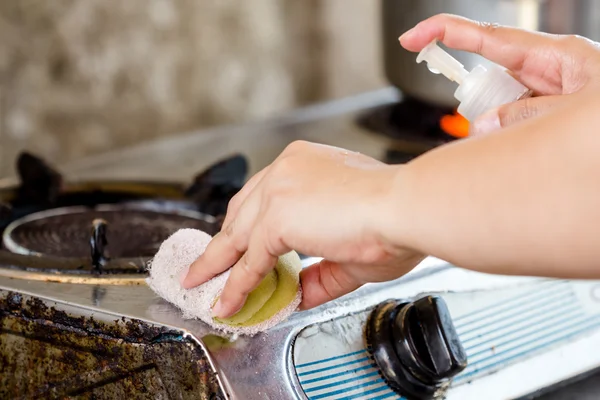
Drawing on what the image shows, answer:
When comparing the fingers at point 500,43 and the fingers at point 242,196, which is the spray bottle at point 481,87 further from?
the fingers at point 242,196

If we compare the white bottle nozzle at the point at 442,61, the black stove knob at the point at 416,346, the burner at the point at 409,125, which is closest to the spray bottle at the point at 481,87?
the white bottle nozzle at the point at 442,61

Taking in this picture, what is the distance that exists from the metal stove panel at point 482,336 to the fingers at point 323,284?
0.10ft

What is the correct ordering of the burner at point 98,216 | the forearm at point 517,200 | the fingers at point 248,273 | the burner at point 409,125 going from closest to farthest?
the forearm at point 517,200 < the fingers at point 248,273 < the burner at point 98,216 < the burner at point 409,125

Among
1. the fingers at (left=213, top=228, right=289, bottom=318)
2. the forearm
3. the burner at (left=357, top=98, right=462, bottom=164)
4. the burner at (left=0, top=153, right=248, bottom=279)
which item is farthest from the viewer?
the burner at (left=357, top=98, right=462, bottom=164)

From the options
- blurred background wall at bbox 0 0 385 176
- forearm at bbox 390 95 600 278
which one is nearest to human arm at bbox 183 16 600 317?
forearm at bbox 390 95 600 278

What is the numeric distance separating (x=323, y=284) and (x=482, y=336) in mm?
178

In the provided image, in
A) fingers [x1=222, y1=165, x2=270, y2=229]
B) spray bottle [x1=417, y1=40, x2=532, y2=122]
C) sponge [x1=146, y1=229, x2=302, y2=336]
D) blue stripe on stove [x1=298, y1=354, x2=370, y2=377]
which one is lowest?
blue stripe on stove [x1=298, y1=354, x2=370, y2=377]

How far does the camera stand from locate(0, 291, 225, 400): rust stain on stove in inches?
21.6

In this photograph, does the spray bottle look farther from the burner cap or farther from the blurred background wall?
the blurred background wall

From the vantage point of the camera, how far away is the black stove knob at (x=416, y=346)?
0.58 m

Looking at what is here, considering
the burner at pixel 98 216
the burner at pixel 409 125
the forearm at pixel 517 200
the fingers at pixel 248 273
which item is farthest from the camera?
the burner at pixel 409 125

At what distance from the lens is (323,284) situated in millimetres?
573

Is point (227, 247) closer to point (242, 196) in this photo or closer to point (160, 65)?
point (242, 196)

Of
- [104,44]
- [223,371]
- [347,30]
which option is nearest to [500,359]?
[223,371]
